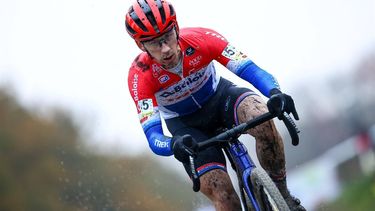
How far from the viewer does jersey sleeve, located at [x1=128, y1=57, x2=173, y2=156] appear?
372 inches

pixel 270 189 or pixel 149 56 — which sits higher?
pixel 149 56

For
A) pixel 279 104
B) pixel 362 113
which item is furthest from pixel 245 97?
pixel 362 113

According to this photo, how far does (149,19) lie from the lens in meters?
9.48

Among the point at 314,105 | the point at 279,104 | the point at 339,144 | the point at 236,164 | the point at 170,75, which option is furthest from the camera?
the point at 314,105

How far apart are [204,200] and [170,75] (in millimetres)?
5258

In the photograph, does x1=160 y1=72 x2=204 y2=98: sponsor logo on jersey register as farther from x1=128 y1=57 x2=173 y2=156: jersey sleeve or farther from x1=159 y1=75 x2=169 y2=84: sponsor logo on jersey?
x1=128 y1=57 x2=173 y2=156: jersey sleeve

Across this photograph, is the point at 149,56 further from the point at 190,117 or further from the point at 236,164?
the point at 236,164

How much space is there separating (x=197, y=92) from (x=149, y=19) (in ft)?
3.80

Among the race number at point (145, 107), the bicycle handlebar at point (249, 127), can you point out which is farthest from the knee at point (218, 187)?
the race number at point (145, 107)

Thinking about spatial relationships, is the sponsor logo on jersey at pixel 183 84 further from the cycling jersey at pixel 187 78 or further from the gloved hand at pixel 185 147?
the gloved hand at pixel 185 147

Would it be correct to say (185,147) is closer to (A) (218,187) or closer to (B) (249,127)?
(B) (249,127)

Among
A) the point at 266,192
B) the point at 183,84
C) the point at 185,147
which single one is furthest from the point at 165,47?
the point at 266,192

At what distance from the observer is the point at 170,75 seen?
9.90 m

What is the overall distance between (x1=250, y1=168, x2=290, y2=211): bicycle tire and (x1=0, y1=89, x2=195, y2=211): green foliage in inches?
251
